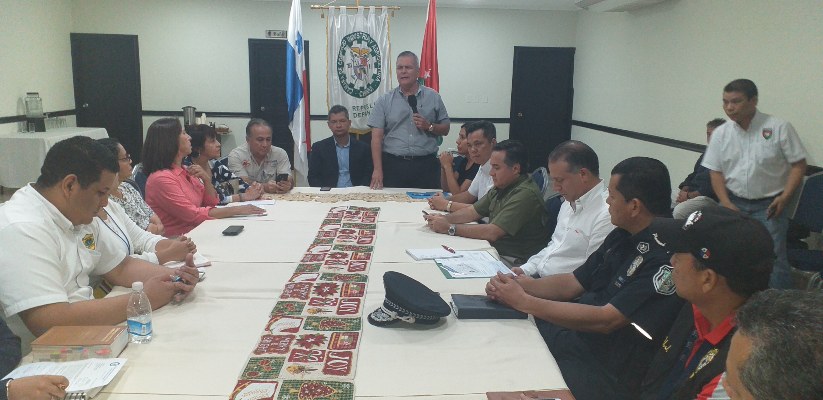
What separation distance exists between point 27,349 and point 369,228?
1.66m

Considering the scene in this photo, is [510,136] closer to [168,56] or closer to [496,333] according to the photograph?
[168,56]

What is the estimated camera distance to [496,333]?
1759 millimetres

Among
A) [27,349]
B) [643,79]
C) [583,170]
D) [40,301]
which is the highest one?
[643,79]

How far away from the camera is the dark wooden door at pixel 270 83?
8195 mm

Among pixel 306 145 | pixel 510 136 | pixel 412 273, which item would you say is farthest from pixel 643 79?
pixel 412 273

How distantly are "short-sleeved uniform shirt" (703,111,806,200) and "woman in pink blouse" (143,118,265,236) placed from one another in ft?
11.1

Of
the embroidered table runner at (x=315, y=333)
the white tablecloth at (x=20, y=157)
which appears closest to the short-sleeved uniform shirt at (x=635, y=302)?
the embroidered table runner at (x=315, y=333)

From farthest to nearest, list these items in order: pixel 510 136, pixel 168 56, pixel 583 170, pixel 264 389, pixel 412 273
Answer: pixel 510 136 → pixel 168 56 → pixel 583 170 → pixel 412 273 → pixel 264 389

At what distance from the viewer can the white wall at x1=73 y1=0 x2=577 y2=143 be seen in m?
7.96

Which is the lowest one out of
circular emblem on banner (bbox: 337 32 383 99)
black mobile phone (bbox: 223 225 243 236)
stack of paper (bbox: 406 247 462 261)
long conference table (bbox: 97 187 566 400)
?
long conference table (bbox: 97 187 566 400)

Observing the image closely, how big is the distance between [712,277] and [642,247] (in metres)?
0.49

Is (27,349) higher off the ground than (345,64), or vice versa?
(345,64)

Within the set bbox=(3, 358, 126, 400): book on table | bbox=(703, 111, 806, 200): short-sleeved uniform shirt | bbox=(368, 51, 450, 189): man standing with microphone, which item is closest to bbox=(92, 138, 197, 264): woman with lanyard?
bbox=(3, 358, 126, 400): book on table

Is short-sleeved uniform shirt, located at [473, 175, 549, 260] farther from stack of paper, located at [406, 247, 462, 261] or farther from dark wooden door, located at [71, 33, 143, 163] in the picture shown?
dark wooden door, located at [71, 33, 143, 163]
